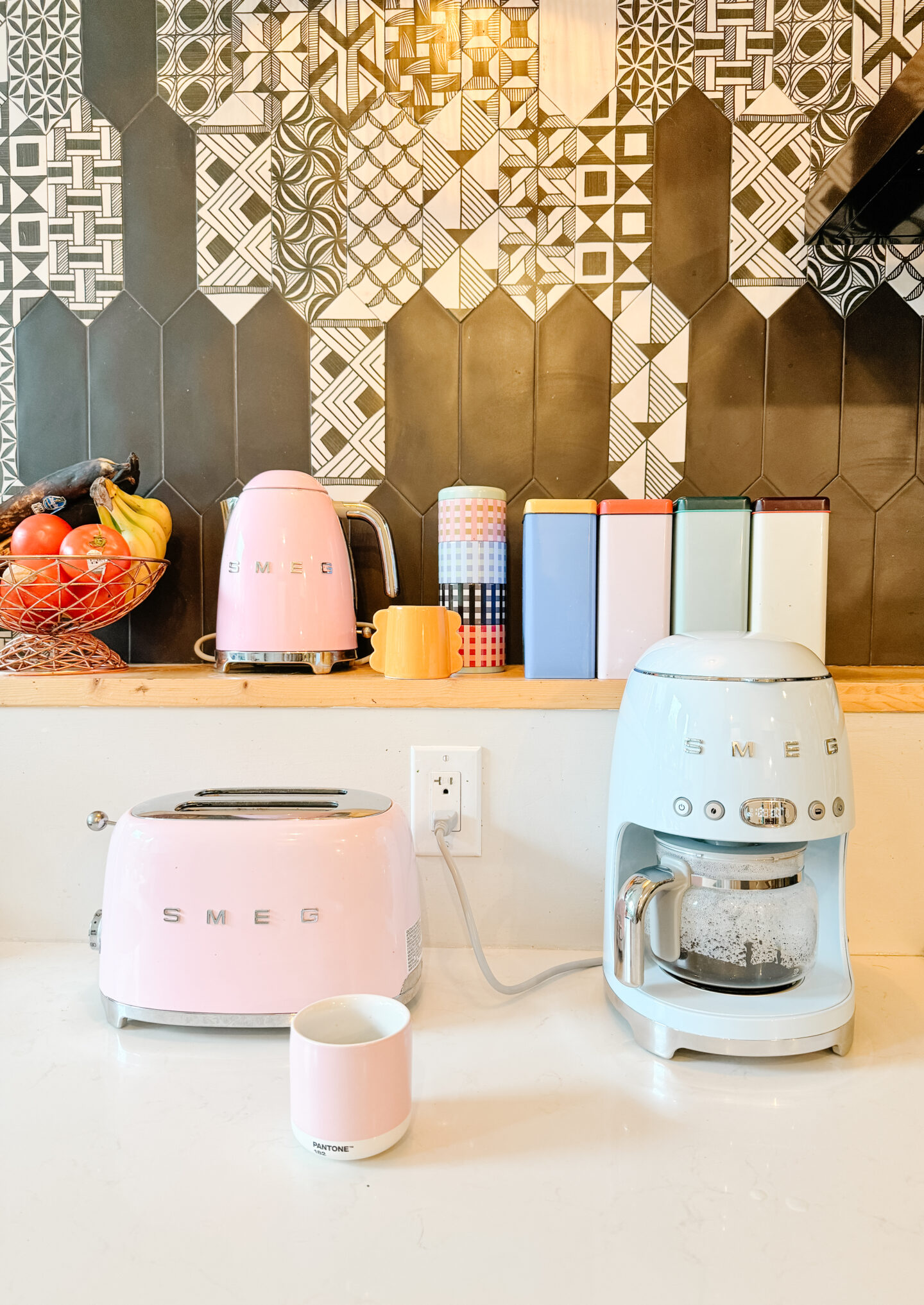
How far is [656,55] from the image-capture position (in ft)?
3.44

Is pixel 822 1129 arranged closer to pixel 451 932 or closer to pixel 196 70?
pixel 451 932

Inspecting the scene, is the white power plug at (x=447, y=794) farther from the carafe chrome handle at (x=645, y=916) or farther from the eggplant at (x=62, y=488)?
the eggplant at (x=62, y=488)

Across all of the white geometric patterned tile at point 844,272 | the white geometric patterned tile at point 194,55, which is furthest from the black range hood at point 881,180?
the white geometric patterned tile at point 194,55

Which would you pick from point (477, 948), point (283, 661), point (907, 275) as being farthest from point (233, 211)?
point (477, 948)

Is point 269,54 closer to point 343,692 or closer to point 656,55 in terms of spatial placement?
point 656,55

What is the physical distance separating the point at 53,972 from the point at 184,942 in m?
0.25

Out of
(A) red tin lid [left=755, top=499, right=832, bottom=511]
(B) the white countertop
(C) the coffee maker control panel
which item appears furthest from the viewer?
Answer: (A) red tin lid [left=755, top=499, right=832, bottom=511]

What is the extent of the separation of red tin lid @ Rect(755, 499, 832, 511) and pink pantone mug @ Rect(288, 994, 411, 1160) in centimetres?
64

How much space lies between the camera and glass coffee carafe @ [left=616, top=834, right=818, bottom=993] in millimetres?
674

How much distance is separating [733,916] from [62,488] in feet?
3.04

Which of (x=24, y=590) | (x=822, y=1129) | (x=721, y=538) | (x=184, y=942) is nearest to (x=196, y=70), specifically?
(x=24, y=590)

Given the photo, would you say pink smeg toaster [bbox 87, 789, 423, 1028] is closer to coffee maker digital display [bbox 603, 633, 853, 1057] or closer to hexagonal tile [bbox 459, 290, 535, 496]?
coffee maker digital display [bbox 603, 633, 853, 1057]

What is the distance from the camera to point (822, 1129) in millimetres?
575

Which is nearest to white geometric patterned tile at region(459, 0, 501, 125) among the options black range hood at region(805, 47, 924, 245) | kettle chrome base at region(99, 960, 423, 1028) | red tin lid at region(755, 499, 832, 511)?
A: black range hood at region(805, 47, 924, 245)
